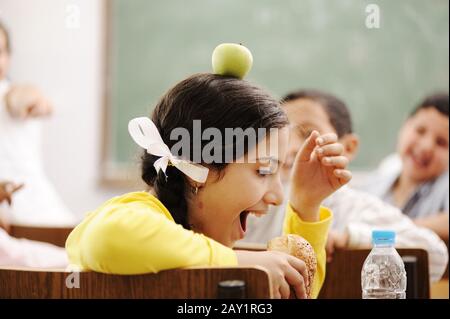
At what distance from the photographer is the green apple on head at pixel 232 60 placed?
982mm

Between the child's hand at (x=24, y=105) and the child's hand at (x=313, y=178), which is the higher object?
the child's hand at (x=24, y=105)

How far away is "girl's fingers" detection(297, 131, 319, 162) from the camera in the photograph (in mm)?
1061

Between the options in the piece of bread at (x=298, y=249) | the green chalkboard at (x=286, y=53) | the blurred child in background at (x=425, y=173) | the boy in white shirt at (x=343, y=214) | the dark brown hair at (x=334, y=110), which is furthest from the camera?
the green chalkboard at (x=286, y=53)

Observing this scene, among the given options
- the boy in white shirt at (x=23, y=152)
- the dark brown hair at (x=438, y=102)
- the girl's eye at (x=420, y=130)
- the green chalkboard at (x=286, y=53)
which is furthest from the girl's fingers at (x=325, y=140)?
the green chalkboard at (x=286, y=53)

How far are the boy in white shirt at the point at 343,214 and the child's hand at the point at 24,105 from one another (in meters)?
0.94

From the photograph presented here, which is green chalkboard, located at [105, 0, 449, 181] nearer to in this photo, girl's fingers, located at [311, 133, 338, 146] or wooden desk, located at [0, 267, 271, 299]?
girl's fingers, located at [311, 133, 338, 146]

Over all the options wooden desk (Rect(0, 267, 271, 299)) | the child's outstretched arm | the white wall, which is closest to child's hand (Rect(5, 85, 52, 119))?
the white wall

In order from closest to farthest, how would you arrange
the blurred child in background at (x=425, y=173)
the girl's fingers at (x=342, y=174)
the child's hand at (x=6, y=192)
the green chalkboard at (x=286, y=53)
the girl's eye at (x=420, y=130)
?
1. the girl's fingers at (x=342, y=174)
2. the child's hand at (x=6, y=192)
3. the blurred child in background at (x=425, y=173)
4. the girl's eye at (x=420, y=130)
5. the green chalkboard at (x=286, y=53)

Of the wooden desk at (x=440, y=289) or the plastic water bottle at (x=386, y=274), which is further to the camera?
the wooden desk at (x=440, y=289)

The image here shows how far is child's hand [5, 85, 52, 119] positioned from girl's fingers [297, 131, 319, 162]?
4.34 ft

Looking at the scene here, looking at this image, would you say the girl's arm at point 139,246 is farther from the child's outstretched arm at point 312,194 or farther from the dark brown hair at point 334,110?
the dark brown hair at point 334,110

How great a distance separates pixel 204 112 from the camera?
38.4 inches

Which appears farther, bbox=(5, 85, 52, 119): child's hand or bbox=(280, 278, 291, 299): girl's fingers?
bbox=(5, 85, 52, 119): child's hand
